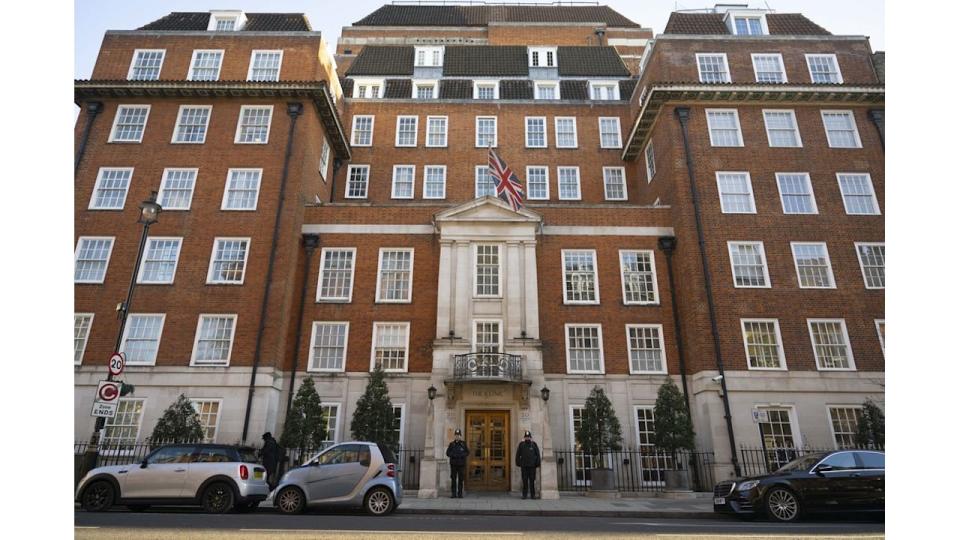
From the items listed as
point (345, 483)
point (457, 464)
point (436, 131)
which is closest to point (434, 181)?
point (436, 131)

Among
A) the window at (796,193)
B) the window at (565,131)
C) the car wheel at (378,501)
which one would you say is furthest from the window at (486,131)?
the car wheel at (378,501)

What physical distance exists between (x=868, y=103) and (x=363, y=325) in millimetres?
26620

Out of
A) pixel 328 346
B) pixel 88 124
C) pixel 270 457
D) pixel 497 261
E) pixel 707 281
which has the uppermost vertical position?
pixel 88 124

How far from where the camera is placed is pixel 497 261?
958 inches

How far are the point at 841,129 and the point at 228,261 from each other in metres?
29.6

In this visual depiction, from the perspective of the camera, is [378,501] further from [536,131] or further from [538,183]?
[536,131]

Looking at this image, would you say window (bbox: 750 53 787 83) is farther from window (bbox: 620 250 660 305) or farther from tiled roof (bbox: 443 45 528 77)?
tiled roof (bbox: 443 45 528 77)

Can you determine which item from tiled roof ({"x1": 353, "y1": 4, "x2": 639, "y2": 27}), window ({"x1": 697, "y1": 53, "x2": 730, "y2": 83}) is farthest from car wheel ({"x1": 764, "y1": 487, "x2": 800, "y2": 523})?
tiled roof ({"x1": 353, "y1": 4, "x2": 639, "y2": 27})

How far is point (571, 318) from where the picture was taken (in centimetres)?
2383

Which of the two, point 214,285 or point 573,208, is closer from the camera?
point 214,285

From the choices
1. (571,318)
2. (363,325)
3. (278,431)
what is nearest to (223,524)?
(278,431)

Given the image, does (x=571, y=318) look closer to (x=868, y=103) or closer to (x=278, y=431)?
(x=278, y=431)

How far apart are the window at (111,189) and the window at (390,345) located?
13249 mm

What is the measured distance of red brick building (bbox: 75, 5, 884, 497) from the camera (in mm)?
21484
